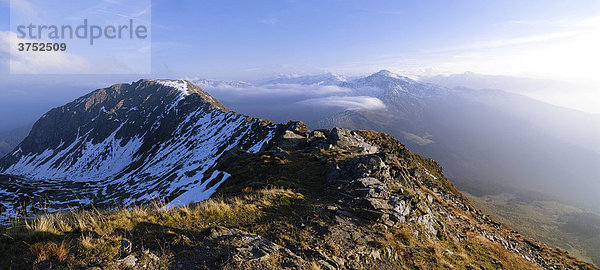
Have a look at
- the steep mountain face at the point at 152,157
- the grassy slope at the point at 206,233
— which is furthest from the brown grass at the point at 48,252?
the steep mountain face at the point at 152,157

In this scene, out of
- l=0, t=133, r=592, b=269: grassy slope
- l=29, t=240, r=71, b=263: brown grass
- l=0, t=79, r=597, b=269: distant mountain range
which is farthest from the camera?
l=0, t=79, r=597, b=269: distant mountain range

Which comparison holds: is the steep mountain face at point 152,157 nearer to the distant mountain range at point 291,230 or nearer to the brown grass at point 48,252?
the distant mountain range at point 291,230

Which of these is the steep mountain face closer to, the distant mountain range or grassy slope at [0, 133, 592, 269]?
the distant mountain range

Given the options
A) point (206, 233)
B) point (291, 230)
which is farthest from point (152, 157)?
point (291, 230)

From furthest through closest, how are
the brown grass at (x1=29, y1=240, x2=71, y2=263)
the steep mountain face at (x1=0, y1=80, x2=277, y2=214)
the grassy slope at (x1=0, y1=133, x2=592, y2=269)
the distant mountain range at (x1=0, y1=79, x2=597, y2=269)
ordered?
the steep mountain face at (x1=0, y1=80, x2=277, y2=214) < the distant mountain range at (x1=0, y1=79, x2=597, y2=269) < the grassy slope at (x1=0, y1=133, x2=592, y2=269) < the brown grass at (x1=29, y1=240, x2=71, y2=263)

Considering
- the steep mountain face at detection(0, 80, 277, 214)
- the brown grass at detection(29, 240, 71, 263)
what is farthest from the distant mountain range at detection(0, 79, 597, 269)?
the steep mountain face at detection(0, 80, 277, 214)

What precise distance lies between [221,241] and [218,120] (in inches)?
4703

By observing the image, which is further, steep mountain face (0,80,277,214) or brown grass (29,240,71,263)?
steep mountain face (0,80,277,214)

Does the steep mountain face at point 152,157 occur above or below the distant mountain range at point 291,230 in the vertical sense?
below

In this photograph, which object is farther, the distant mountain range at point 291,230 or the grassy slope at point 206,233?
the distant mountain range at point 291,230

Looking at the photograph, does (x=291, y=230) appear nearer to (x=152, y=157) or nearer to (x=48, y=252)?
(x=48, y=252)

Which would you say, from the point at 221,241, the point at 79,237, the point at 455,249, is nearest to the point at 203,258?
the point at 221,241

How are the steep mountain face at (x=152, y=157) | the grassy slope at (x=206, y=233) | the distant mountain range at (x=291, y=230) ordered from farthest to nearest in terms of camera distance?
the steep mountain face at (x=152, y=157) < the distant mountain range at (x=291, y=230) < the grassy slope at (x=206, y=233)

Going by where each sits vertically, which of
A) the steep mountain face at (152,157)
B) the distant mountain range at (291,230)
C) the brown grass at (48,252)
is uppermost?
the brown grass at (48,252)
